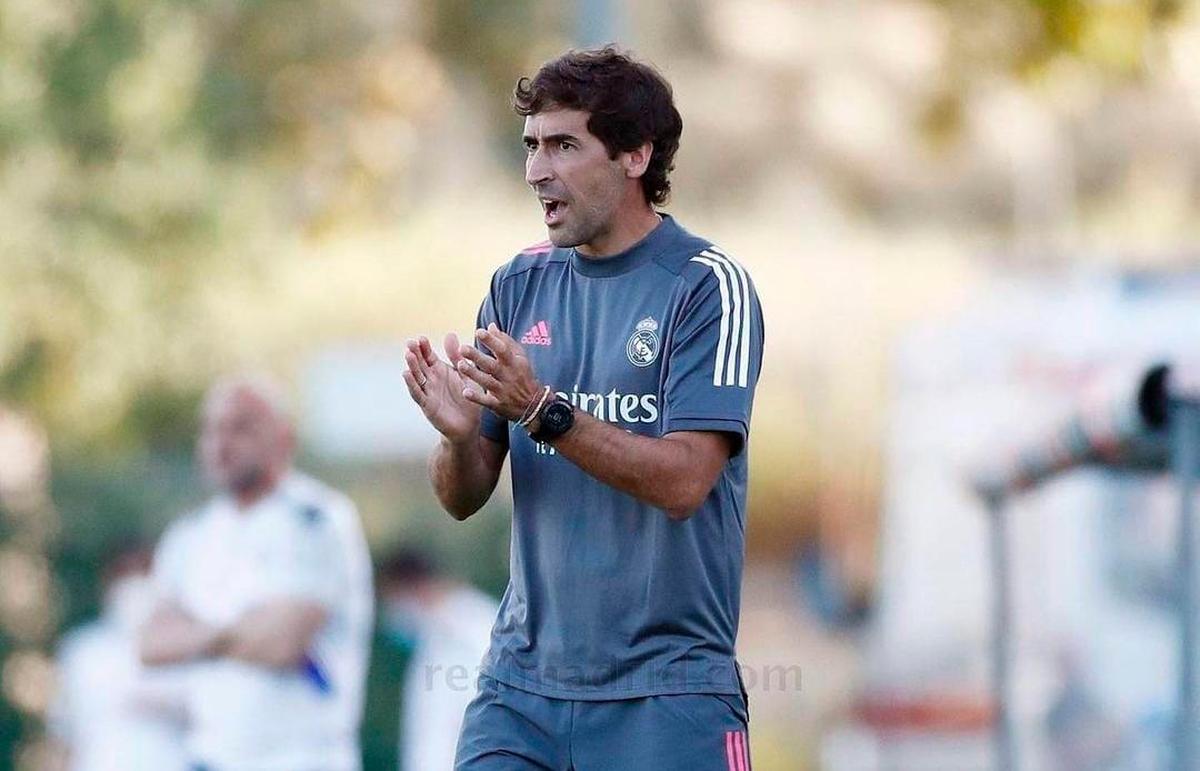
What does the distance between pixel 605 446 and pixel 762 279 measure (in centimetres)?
2360

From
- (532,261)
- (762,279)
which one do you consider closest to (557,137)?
(532,261)

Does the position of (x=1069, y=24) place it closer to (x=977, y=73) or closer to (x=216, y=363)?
(x=977, y=73)

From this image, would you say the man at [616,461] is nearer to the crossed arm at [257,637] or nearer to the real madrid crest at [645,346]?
the real madrid crest at [645,346]

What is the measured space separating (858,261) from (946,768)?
667 inches

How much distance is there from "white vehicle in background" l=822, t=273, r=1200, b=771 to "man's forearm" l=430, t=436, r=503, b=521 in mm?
3898

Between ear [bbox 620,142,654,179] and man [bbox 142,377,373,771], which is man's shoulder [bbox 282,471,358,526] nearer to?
man [bbox 142,377,373,771]

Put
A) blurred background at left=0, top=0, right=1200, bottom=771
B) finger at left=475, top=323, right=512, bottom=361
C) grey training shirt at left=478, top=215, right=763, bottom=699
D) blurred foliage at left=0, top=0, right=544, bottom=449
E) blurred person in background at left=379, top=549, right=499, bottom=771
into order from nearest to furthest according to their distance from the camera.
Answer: finger at left=475, top=323, right=512, bottom=361 < grey training shirt at left=478, top=215, right=763, bottom=699 < blurred person in background at left=379, top=549, right=499, bottom=771 < blurred background at left=0, top=0, right=1200, bottom=771 < blurred foliage at left=0, top=0, right=544, bottom=449

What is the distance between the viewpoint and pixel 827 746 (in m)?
17.4

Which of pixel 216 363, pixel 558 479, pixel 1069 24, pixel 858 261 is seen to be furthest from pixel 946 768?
pixel 858 261

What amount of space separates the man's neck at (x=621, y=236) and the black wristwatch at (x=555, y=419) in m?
0.46

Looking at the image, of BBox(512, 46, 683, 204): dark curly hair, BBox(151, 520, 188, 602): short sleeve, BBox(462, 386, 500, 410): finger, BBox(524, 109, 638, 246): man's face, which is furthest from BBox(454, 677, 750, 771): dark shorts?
BBox(151, 520, 188, 602): short sleeve

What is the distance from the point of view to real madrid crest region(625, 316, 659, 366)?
4.34 m

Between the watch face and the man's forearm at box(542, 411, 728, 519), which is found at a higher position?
the watch face

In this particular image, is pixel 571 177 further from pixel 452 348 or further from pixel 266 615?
pixel 266 615
